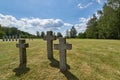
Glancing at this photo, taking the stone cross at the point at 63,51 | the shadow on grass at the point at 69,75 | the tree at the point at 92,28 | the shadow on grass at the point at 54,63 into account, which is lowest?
the shadow on grass at the point at 69,75

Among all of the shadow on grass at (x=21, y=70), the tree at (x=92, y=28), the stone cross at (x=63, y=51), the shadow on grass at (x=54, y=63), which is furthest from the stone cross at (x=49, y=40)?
the tree at (x=92, y=28)

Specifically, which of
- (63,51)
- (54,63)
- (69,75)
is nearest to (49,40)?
(54,63)

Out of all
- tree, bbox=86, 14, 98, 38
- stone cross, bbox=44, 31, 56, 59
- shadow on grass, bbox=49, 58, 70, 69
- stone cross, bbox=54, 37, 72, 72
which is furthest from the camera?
tree, bbox=86, 14, 98, 38

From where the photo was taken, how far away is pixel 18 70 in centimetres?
1006

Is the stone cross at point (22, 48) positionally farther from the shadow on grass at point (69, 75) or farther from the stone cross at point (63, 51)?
the shadow on grass at point (69, 75)

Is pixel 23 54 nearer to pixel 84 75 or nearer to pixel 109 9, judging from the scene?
pixel 84 75

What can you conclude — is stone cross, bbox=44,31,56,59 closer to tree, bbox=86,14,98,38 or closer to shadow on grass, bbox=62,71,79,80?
Answer: shadow on grass, bbox=62,71,79,80

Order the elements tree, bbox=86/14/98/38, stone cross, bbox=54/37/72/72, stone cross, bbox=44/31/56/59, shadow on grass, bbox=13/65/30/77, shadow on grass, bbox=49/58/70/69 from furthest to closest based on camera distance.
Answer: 1. tree, bbox=86/14/98/38
2. stone cross, bbox=44/31/56/59
3. shadow on grass, bbox=49/58/70/69
4. shadow on grass, bbox=13/65/30/77
5. stone cross, bbox=54/37/72/72

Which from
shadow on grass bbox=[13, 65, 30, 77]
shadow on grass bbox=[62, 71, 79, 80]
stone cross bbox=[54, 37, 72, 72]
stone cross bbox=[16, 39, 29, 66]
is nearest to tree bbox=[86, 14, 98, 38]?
stone cross bbox=[16, 39, 29, 66]

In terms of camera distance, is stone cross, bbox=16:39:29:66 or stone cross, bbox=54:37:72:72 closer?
stone cross, bbox=54:37:72:72

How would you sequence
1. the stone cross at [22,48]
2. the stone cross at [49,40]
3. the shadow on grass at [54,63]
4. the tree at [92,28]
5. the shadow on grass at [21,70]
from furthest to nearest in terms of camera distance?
the tree at [92,28], the stone cross at [22,48], the stone cross at [49,40], the shadow on grass at [54,63], the shadow on grass at [21,70]

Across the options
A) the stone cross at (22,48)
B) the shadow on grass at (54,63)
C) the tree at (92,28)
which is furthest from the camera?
the tree at (92,28)

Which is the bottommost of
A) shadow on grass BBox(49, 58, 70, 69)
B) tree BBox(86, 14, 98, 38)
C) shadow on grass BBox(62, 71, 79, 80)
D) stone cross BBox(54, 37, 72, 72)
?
shadow on grass BBox(62, 71, 79, 80)

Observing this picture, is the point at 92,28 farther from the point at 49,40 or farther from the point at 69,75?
the point at 69,75
